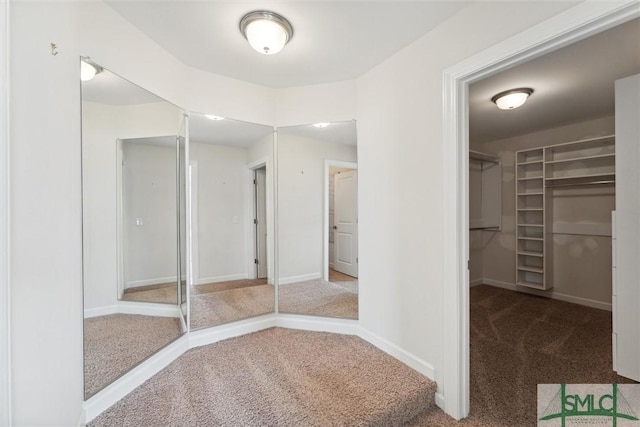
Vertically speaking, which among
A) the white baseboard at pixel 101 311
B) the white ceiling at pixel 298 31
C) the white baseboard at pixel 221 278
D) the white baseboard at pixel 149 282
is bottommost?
the white baseboard at pixel 221 278

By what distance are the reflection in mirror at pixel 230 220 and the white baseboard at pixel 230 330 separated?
50 mm

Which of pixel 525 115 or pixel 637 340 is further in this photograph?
pixel 525 115

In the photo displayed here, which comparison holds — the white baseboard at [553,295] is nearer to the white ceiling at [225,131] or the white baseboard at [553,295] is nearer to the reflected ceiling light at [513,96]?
the reflected ceiling light at [513,96]

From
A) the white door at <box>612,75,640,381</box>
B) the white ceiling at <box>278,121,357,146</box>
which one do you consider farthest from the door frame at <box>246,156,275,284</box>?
the white door at <box>612,75,640,381</box>

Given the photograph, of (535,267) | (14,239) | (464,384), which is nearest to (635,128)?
(464,384)

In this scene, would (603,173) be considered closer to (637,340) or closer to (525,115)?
(525,115)

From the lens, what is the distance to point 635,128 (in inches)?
81.0

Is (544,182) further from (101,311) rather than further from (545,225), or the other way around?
(101,311)

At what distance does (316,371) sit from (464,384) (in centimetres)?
92

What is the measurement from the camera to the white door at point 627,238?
6.57 ft

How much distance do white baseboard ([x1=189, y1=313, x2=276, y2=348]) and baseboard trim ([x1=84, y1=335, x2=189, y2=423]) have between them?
89 mm

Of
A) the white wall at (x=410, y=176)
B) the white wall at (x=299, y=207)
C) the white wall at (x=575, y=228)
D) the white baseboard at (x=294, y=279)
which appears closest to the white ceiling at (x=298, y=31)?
the white wall at (x=410, y=176)

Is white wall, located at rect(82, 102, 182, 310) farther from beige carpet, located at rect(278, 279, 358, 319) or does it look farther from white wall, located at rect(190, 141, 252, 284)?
beige carpet, located at rect(278, 279, 358, 319)

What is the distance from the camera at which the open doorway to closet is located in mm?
2076
